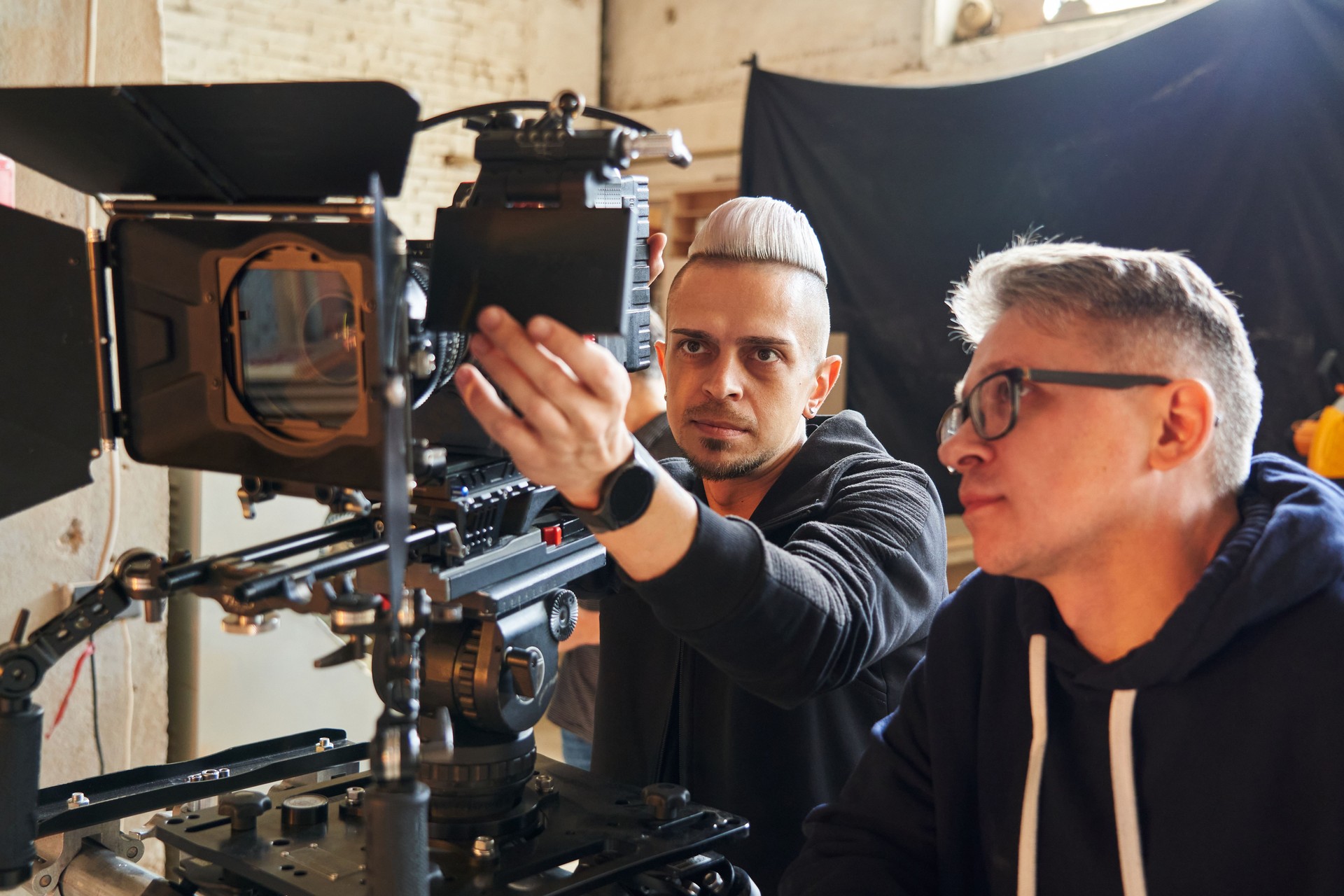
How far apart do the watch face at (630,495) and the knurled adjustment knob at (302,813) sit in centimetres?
38

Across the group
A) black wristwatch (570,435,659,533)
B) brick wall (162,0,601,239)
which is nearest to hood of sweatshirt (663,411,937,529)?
black wristwatch (570,435,659,533)

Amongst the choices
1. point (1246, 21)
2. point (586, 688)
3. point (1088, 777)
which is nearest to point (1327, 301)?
point (1246, 21)

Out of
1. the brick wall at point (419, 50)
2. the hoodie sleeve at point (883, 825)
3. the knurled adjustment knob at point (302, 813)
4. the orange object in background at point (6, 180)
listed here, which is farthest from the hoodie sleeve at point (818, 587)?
the brick wall at point (419, 50)

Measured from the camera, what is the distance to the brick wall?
3.97 m

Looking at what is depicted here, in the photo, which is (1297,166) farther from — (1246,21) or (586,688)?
(586,688)

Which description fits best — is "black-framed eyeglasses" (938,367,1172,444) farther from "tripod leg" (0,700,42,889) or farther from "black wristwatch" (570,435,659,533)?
"tripod leg" (0,700,42,889)

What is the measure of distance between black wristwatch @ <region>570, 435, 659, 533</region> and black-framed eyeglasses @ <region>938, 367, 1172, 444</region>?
1.24ft

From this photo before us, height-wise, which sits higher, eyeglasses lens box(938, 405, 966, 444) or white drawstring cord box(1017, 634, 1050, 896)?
eyeglasses lens box(938, 405, 966, 444)

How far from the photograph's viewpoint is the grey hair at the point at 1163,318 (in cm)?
108

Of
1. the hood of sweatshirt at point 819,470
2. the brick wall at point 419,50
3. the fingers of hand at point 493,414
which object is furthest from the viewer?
the brick wall at point 419,50

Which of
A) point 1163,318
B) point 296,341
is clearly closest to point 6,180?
point 296,341

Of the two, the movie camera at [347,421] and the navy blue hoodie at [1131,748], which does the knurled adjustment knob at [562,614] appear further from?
the navy blue hoodie at [1131,748]

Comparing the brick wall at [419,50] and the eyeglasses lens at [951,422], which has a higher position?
the brick wall at [419,50]

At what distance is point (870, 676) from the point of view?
139cm
